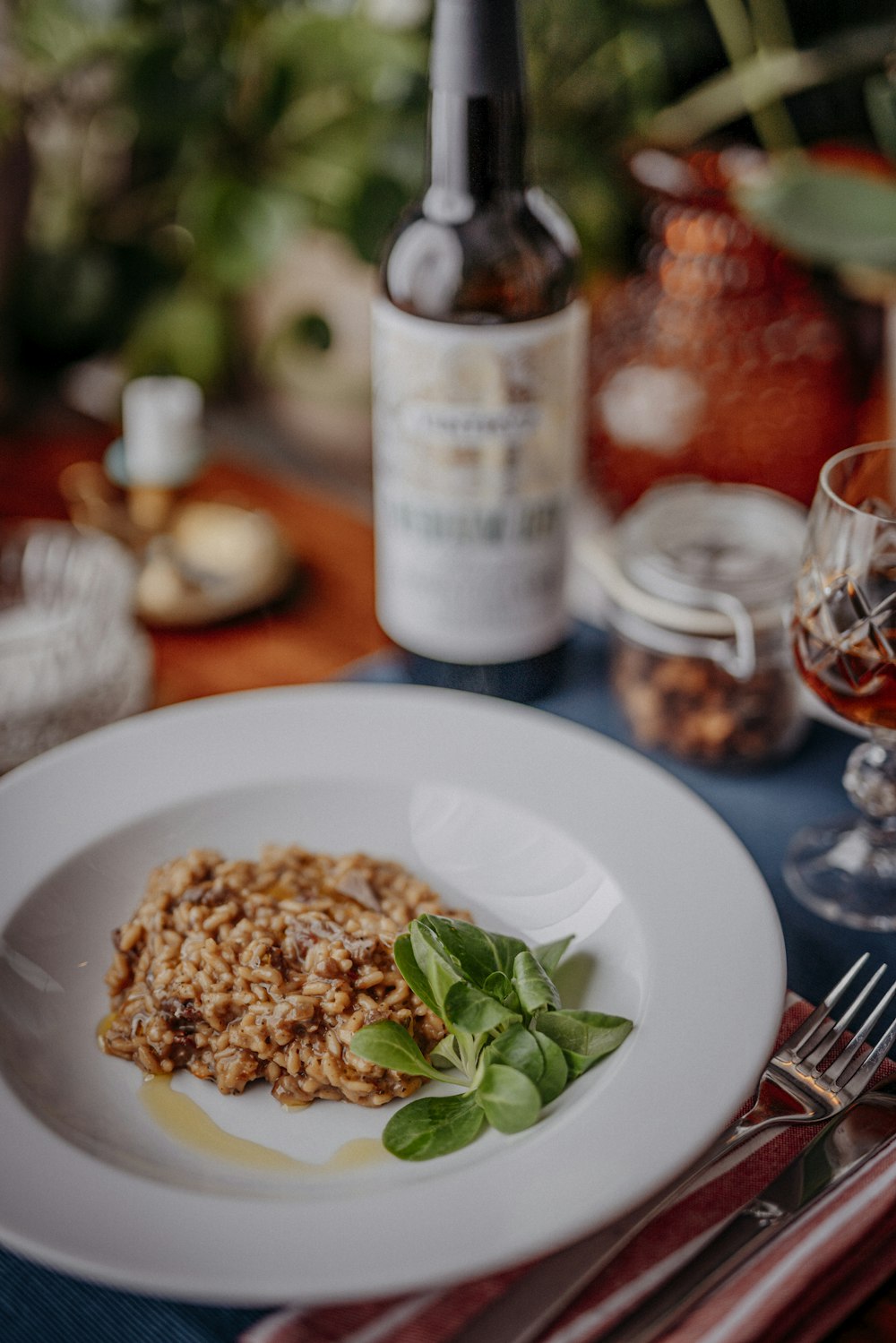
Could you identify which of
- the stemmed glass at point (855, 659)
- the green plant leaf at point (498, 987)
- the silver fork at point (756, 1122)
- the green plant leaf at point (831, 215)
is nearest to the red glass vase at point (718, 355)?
the green plant leaf at point (831, 215)

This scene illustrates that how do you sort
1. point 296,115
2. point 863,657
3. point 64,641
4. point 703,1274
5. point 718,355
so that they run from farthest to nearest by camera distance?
point 296,115 < point 718,355 < point 64,641 < point 863,657 < point 703,1274

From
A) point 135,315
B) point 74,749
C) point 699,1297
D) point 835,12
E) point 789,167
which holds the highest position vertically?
point 835,12

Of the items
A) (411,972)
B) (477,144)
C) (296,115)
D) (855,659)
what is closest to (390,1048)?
(411,972)

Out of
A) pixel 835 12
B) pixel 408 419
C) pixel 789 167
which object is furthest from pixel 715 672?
pixel 835 12

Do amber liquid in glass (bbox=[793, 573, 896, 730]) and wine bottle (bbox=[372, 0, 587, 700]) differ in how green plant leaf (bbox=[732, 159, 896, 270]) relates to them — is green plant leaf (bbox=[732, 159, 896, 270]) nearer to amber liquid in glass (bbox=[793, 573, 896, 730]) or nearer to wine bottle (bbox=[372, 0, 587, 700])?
wine bottle (bbox=[372, 0, 587, 700])

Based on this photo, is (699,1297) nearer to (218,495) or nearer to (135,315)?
(218,495)

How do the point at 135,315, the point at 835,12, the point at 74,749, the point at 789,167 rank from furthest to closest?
the point at 135,315 < the point at 835,12 < the point at 789,167 < the point at 74,749

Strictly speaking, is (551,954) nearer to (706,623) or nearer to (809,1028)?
(809,1028)

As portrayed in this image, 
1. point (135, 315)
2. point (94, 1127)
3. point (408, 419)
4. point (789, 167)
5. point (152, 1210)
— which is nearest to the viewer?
point (152, 1210)
